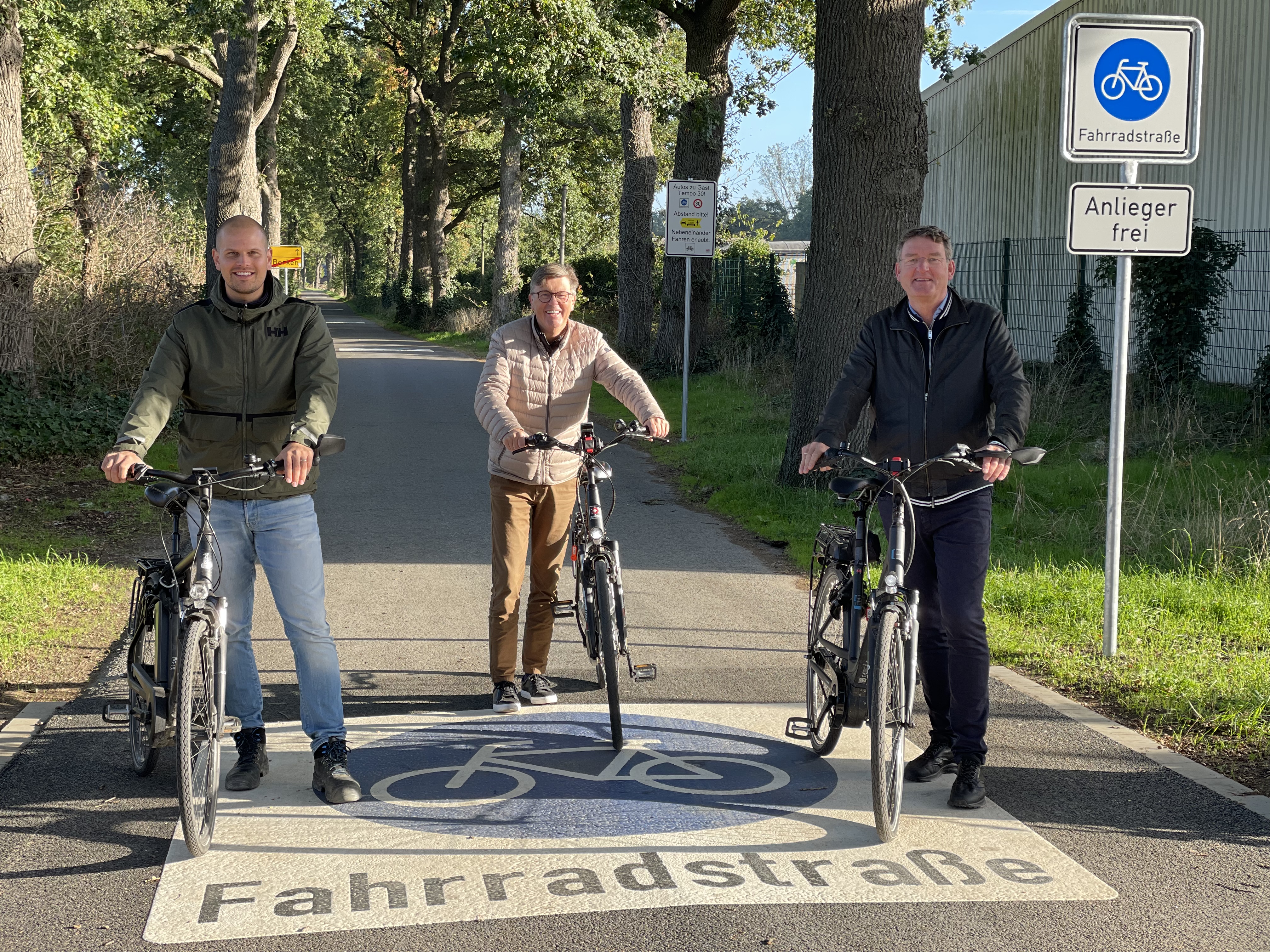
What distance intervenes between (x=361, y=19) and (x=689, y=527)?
101ft

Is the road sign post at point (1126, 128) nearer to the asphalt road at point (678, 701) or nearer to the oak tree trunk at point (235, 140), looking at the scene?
the asphalt road at point (678, 701)

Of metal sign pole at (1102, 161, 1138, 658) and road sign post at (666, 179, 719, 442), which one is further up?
road sign post at (666, 179, 719, 442)

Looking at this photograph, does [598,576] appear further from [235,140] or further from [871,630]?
[235,140]

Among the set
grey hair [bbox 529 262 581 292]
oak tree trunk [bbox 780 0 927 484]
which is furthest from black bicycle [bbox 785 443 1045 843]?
oak tree trunk [bbox 780 0 927 484]

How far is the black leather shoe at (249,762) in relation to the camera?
196 inches

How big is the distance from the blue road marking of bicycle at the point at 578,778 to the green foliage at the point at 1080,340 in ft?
43.2

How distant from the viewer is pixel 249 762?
16.6 feet

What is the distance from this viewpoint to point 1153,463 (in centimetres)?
1228

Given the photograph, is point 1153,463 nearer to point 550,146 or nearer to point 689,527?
point 689,527

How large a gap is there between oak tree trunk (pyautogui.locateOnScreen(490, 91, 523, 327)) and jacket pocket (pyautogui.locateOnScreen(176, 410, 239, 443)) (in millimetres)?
33088

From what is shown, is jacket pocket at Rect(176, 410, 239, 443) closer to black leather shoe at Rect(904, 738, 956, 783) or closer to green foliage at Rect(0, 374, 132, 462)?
black leather shoe at Rect(904, 738, 956, 783)

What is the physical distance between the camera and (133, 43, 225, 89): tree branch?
28.1m

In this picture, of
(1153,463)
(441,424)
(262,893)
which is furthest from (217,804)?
(441,424)

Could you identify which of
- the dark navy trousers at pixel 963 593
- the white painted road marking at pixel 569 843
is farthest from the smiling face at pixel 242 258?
the dark navy trousers at pixel 963 593
